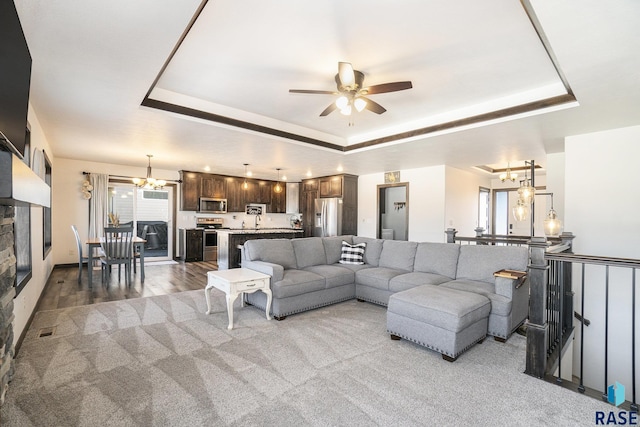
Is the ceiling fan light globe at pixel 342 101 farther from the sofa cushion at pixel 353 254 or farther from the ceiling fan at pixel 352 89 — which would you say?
the sofa cushion at pixel 353 254

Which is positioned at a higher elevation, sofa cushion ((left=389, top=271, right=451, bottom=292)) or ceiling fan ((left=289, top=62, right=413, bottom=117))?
ceiling fan ((left=289, top=62, right=413, bottom=117))

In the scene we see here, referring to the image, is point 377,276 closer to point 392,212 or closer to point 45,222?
point 392,212

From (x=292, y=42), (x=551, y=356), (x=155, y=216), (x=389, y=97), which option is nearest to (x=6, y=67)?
(x=292, y=42)

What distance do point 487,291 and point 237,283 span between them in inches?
111

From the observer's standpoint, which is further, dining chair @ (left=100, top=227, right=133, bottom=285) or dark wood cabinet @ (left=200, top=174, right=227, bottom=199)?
dark wood cabinet @ (left=200, top=174, right=227, bottom=199)

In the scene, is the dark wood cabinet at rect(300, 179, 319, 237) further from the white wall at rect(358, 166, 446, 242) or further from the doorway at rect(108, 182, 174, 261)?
the doorway at rect(108, 182, 174, 261)

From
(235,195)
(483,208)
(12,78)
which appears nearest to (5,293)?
(12,78)

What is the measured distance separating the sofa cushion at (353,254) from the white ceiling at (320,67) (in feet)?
6.00

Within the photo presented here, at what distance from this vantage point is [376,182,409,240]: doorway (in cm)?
785

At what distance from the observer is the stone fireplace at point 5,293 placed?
1.81 metres

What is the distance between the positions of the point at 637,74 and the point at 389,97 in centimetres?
217

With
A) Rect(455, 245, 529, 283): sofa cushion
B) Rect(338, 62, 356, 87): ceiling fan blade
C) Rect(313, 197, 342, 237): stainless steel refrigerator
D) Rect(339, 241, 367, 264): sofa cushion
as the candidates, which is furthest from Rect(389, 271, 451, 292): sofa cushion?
Rect(313, 197, 342, 237): stainless steel refrigerator

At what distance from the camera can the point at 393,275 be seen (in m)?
4.09

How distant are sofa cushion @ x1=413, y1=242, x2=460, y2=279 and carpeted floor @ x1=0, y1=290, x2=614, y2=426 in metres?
1.09
